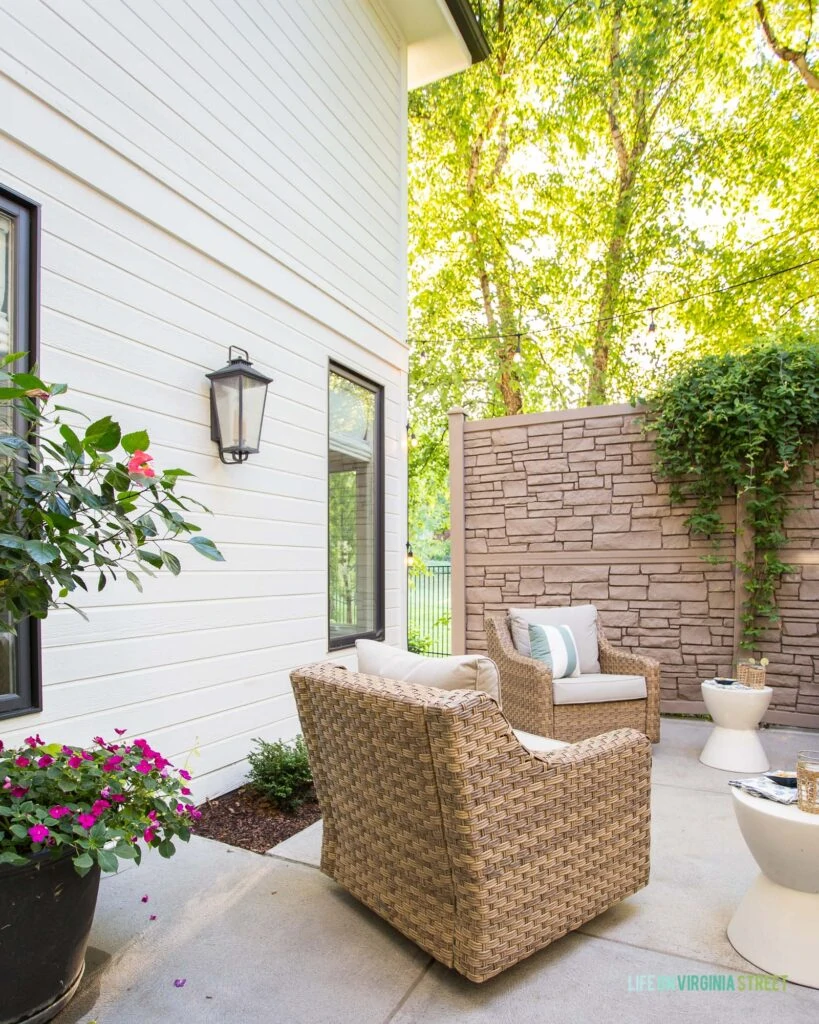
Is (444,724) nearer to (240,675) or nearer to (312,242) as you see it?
(240,675)

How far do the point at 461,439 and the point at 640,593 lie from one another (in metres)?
1.97

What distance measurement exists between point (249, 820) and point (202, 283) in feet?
7.79

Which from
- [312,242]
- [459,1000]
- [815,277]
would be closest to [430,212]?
[815,277]

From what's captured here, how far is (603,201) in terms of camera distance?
9.41 metres

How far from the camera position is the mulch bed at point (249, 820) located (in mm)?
2660

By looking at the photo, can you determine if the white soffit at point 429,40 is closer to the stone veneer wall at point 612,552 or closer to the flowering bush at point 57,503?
the stone veneer wall at point 612,552

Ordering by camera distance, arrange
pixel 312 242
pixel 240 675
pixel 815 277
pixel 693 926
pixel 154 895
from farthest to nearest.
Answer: pixel 815 277 → pixel 312 242 → pixel 240 675 → pixel 154 895 → pixel 693 926

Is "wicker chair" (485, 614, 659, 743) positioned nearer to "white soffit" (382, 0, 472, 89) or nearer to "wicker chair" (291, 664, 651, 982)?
"wicker chair" (291, 664, 651, 982)

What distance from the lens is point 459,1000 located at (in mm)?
1706

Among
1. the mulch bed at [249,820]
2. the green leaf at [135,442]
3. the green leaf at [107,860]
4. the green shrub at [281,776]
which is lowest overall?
the mulch bed at [249,820]

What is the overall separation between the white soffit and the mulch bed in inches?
202

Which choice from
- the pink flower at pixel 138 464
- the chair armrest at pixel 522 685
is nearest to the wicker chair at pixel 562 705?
the chair armrest at pixel 522 685

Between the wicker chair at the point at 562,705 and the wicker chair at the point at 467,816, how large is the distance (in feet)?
5.39

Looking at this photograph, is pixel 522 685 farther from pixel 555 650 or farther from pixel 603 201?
pixel 603 201
